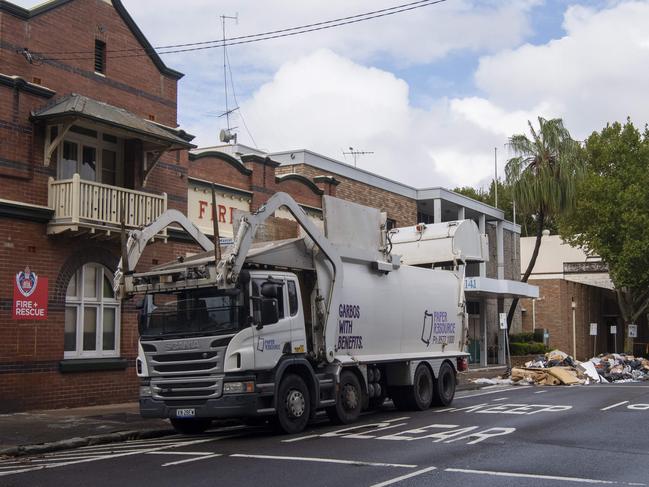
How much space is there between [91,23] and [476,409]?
12355mm

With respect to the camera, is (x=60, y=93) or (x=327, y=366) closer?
(x=327, y=366)

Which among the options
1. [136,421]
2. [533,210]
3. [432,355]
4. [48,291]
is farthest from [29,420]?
[533,210]

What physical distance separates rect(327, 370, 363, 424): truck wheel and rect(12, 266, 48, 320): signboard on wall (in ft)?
21.7

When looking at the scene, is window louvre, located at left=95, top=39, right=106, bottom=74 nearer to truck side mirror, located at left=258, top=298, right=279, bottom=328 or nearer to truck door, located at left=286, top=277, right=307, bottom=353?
truck door, located at left=286, top=277, right=307, bottom=353

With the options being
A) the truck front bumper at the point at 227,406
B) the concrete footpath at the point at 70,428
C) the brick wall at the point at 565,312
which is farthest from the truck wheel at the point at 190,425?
the brick wall at the point at 565,312

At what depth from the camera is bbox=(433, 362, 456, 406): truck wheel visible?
59.8ft

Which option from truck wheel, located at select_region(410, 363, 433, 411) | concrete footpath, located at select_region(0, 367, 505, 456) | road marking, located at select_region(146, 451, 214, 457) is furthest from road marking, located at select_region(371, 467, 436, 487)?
truck wheel, located at select_region(410, 363, 433, 411)

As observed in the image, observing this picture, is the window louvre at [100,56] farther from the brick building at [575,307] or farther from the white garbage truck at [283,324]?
the brick building at [575,307]

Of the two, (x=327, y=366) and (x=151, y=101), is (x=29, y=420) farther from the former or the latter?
(x=151, y=101)

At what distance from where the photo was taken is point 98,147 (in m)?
Answer: 18.9

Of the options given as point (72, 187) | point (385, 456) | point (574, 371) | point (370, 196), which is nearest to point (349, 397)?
point (385, 456)

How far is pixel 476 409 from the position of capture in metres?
17.5

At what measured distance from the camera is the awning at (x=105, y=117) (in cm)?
1672

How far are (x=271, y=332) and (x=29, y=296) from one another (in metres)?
6.45
